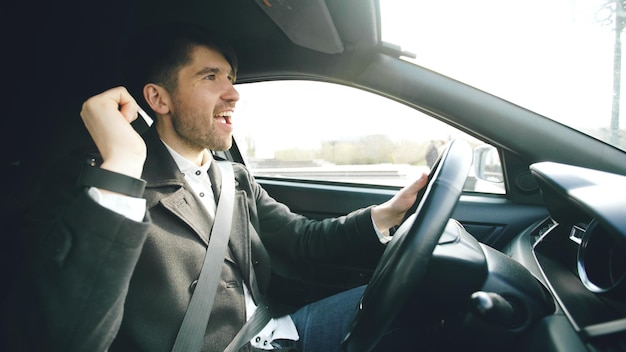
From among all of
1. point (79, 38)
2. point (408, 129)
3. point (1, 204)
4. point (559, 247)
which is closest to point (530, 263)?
point (559, 247)

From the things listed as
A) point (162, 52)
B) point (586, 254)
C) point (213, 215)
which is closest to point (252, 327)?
point (213, 215)

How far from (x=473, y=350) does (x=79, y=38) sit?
83.9 inches

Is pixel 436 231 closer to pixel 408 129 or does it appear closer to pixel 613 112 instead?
pixel 613 112

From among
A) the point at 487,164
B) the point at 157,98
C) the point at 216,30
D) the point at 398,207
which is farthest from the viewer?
the point at 216,30

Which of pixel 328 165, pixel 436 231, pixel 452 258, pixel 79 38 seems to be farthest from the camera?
pixel 328 165

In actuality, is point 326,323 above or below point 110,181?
below

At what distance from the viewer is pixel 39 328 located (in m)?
0.82

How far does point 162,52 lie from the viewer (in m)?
1.58

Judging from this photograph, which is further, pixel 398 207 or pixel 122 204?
pixel 398 207

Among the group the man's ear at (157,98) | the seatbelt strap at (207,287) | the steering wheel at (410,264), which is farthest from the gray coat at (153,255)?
the steering wheel at (410,264)

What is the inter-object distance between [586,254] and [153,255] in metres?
1.27

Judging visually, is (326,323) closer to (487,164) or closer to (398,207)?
(398,207)

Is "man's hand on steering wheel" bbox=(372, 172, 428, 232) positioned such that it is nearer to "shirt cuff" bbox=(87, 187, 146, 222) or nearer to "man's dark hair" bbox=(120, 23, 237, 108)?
"shirt cuff" bbox=(87, 187, 146, 222)

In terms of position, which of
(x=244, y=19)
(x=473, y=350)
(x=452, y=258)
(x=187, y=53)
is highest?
(x=244, y=19)
